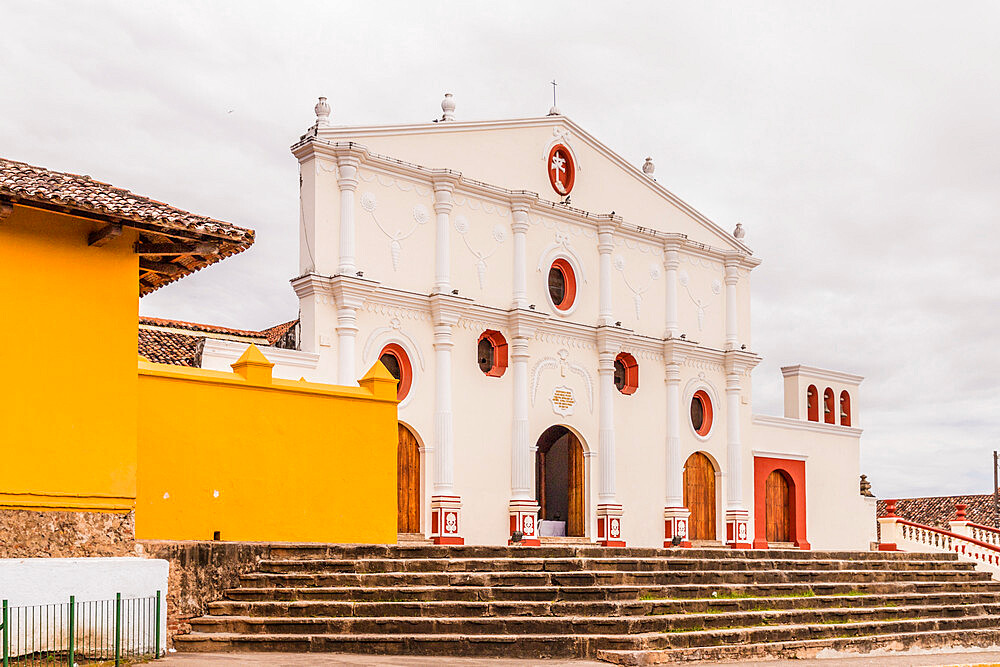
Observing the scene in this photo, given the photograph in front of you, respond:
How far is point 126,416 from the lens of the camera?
36.3 ft

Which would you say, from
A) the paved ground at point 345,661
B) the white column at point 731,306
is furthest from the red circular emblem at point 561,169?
the paved ground at point 345,661

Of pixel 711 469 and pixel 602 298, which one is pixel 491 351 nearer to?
pixel 602 298

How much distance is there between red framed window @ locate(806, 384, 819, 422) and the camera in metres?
28.3

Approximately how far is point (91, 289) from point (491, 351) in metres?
12.1

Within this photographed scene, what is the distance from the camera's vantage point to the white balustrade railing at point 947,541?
22.9m

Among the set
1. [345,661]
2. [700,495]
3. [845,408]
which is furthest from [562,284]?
[345,661]

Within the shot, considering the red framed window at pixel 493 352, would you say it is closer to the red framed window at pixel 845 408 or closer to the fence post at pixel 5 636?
the red framed window at pixel 845 408

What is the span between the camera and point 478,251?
2216cm

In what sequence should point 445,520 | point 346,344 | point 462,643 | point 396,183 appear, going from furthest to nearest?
A: 1. point 396,183
2. point 445,520
3. point 346,344
4. point 462,643

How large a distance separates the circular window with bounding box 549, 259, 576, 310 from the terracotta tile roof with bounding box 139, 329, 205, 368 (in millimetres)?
7576

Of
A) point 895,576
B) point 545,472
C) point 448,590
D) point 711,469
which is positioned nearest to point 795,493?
point 711,469

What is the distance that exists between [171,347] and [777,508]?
1494cm

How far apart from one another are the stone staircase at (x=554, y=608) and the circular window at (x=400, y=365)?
789 cm

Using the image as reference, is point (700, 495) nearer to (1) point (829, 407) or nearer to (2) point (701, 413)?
(2) point (701, 413)
